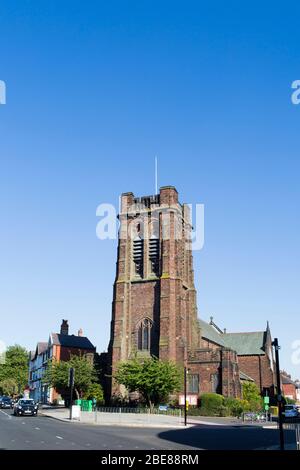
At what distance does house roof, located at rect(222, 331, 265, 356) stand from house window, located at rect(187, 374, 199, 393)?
2104 centimetres

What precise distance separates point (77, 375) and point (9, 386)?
6141 cm

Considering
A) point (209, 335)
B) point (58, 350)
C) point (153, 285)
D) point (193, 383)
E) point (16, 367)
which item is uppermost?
point (153, 285)

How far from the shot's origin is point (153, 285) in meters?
58.4

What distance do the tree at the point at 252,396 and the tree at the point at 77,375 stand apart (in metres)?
18.6

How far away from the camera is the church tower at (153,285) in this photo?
55562 millimetres

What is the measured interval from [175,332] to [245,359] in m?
23.4

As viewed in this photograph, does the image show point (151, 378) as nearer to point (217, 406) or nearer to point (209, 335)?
point (217, 406)

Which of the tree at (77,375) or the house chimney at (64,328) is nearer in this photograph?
the tree at (77,375)

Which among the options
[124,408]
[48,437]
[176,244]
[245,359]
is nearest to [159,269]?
[176,244]

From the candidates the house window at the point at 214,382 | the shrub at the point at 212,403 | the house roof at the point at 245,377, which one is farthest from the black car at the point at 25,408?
the house roof at the point at 245,377

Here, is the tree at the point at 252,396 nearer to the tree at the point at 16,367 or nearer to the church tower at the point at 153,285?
the church tower at the point at 153,285

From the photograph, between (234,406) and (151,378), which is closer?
(151,378)

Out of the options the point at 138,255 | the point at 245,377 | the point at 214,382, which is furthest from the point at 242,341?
the point at 138,255
